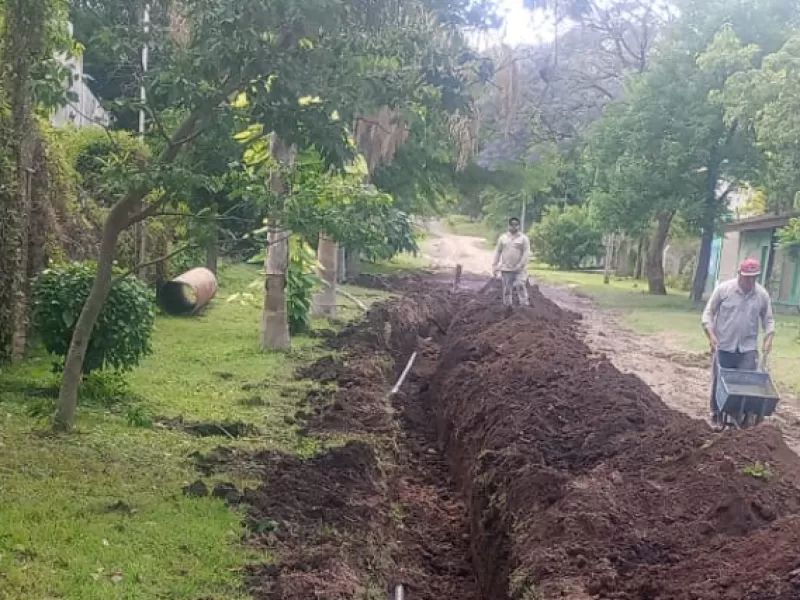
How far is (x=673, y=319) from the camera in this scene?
78.8 feet

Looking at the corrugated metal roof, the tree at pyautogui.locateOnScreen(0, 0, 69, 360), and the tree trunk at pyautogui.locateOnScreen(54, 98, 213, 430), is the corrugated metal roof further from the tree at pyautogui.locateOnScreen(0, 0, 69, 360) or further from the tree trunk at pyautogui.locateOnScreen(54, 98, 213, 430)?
the tree trunk at pyautogui.locateOnScreen(54, 98, 213, 430)

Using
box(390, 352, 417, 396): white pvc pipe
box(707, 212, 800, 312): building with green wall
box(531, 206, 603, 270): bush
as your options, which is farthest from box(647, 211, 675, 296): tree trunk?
box(390, 352, 417, 396): white pvc pipe

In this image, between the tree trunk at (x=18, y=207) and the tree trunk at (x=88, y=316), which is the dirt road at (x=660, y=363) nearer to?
the tree trunk at (x=88, y=316)

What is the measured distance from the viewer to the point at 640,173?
2694cm

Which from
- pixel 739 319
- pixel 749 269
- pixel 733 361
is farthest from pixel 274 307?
pixel 749 269

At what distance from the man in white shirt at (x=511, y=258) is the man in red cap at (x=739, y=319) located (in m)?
7.27

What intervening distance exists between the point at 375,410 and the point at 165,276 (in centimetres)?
825

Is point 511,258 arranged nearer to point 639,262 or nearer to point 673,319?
point 673,319

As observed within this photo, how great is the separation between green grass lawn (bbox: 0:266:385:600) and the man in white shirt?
261 inches

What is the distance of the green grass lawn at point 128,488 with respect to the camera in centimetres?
488

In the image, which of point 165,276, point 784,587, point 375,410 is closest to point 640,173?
point 165,276

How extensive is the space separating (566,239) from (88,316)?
46556 millimetres

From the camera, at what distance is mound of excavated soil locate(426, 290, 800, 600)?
4.75m

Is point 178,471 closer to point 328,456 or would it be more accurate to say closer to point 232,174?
point 328,456
